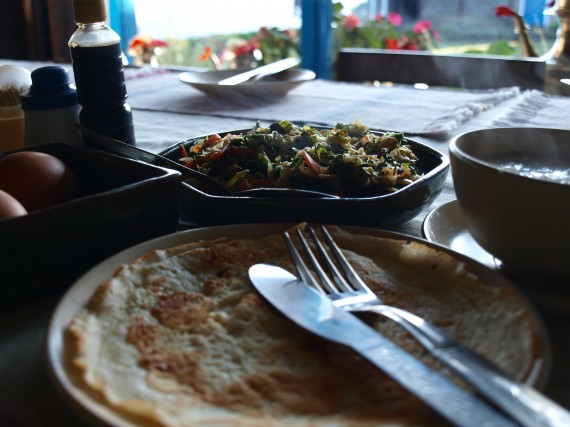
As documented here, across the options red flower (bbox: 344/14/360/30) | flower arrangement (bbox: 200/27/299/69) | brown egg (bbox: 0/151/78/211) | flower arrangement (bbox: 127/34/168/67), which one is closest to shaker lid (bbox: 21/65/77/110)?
brown egg (bbox: 0/151/78/211)

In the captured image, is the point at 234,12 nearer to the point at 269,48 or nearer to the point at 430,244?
the point at 269,48

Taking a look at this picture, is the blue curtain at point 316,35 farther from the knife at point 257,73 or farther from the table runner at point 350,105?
the knife at point 257,73

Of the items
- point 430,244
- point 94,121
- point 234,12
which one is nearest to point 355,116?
point 94,121

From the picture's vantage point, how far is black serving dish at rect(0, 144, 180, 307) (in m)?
0.66

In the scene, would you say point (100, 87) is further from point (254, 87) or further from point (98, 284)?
point (254, 87)

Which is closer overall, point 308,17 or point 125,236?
point 125,236

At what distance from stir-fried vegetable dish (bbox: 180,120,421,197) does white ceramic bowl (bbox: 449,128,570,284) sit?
20cm

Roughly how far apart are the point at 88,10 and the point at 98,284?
60cm

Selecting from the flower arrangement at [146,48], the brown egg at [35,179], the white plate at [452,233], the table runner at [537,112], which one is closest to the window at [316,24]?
the flower arrangement at [146,48]

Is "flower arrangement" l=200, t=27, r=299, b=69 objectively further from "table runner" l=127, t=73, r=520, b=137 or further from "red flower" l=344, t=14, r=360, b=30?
"table runner" l=127, t=73, r=520, b=137

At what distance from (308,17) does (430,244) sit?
127 inches

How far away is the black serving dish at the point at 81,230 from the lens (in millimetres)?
665

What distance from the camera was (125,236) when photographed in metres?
0.77

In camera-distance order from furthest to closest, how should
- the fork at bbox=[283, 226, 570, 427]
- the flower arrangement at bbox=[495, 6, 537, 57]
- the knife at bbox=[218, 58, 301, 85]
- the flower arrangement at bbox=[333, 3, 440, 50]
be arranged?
the flower arrangement at bbox=[333, 3, 440, 50]
the flower arrangement at bbox=[495, 6, 537, 57]
the knife at bbox=[218, 58, 301, 85]
the fork at bbox=[283, 226, 570, 427]
